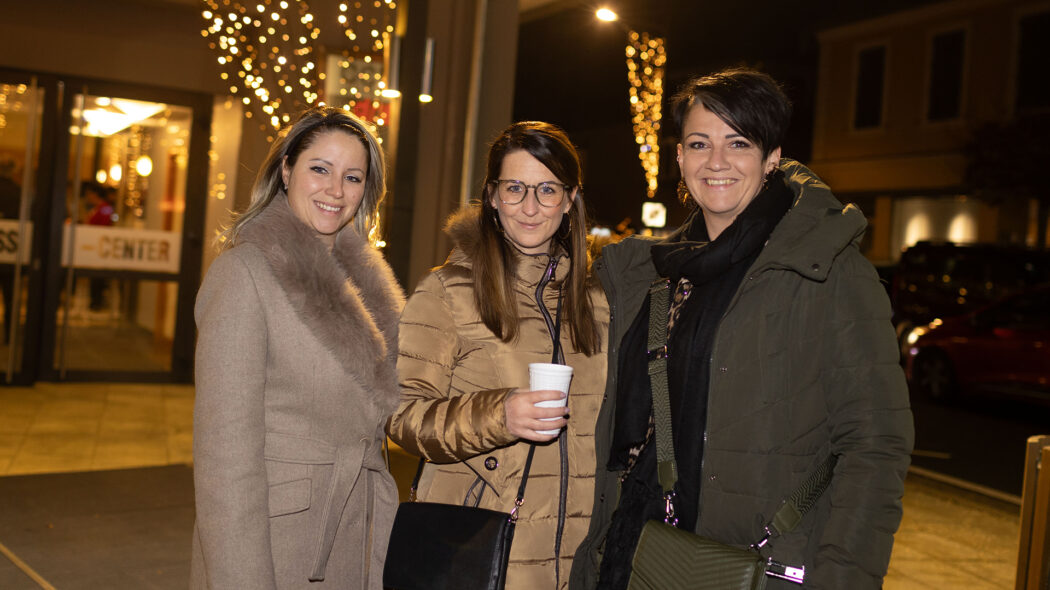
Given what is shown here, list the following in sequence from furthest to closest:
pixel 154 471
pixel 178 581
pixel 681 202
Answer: pixel 154 471 < pixel 178 581 < pixel 681 202

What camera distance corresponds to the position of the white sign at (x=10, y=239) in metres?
8.94

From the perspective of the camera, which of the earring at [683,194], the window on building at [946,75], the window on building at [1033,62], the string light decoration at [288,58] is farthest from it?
the window on building at [946,75]

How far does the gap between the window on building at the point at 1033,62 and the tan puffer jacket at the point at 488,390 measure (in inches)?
826

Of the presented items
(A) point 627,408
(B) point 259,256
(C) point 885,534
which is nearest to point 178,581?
(B) point 259,256

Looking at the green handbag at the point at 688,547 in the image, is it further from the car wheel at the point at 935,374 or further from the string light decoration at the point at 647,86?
the string light decoration at the point at 647,86

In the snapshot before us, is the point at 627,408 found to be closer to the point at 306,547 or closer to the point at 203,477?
the point at 306,547

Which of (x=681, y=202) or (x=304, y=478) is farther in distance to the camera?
(x=681, y=202)

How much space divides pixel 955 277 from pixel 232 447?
1436 centimetres

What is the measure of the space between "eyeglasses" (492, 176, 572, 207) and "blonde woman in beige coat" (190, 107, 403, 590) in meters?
0.43

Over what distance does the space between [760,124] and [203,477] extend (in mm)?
1647

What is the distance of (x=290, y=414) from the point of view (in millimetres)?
2330

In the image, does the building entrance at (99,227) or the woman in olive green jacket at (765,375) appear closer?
the woman in olive green jacket at (765,375)

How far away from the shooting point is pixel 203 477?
2.17 meters

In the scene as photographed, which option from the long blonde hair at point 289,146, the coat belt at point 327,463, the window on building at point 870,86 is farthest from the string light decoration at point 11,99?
the window on building at point 870,86
